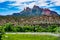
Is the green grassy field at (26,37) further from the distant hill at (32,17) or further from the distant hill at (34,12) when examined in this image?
the distant hill at (34,12)

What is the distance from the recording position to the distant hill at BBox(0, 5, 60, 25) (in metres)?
7.61

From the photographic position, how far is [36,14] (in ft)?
25.1

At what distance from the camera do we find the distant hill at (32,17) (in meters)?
7.61

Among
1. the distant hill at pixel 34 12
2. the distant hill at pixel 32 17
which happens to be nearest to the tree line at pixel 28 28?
the distant hill at pixel 32 17

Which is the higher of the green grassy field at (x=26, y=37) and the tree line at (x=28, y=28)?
the tree line at (x=28, y=28)

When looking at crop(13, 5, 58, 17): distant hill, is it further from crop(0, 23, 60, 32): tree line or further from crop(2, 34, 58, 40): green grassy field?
crop(2, 34, 58, 40): green grassy field

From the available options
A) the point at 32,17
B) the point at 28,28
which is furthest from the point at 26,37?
the point at 32,17

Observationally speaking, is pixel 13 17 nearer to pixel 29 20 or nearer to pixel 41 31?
pixel 29 20

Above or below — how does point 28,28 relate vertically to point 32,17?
below

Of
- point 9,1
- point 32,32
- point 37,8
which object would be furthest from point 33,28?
point 9,1

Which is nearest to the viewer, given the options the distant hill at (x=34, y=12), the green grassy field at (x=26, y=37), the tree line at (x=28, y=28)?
the green grassy field at (x=26, y=37)

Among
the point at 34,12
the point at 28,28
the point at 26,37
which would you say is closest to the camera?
the point at 26,37

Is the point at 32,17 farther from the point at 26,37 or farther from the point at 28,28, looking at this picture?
the point at 26,37

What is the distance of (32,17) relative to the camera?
7.67m
